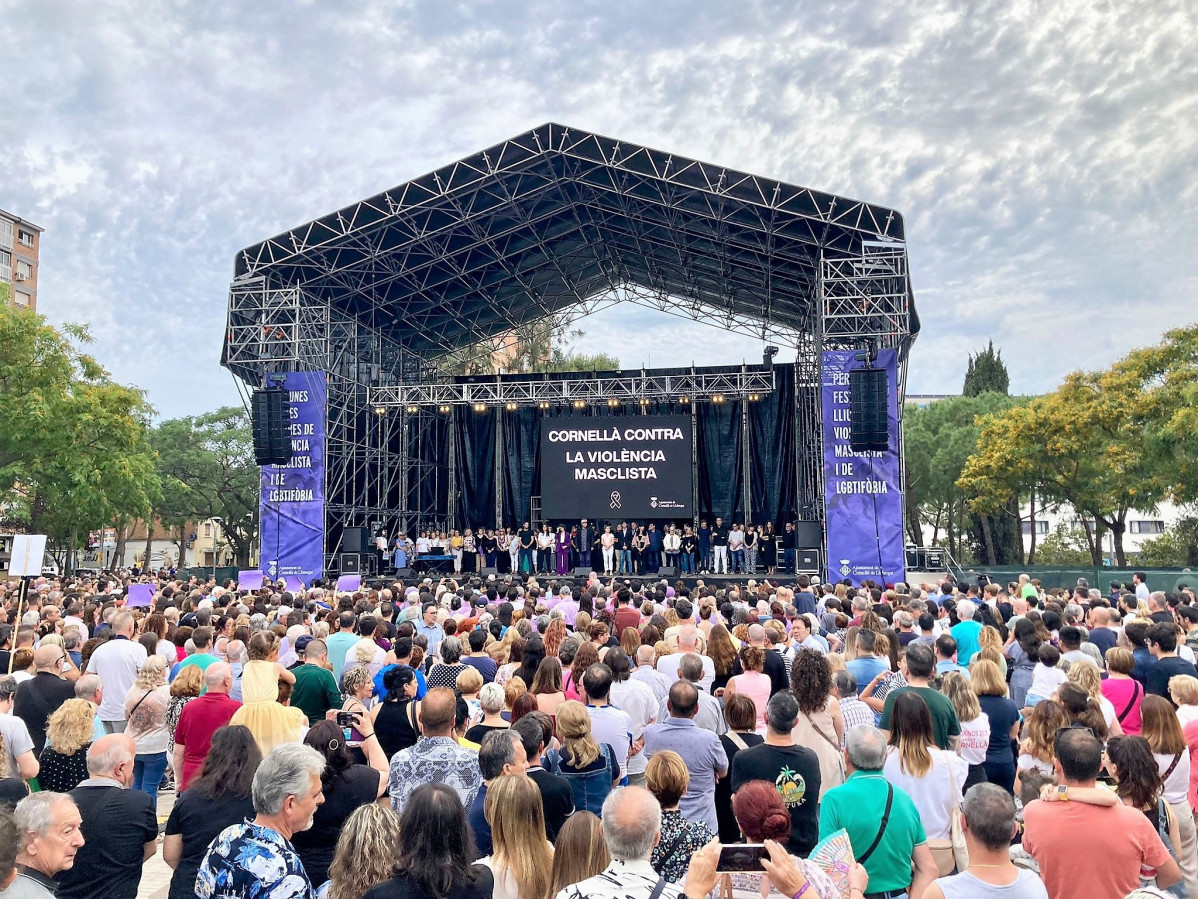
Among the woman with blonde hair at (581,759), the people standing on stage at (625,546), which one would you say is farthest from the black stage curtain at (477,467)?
the woman with blonde hair at (581,759)

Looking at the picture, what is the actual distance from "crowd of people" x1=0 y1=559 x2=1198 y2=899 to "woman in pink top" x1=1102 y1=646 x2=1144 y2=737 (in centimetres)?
2

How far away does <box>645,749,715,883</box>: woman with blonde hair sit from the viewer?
2.99 metres

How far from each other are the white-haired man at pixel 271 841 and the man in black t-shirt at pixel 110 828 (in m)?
0.78

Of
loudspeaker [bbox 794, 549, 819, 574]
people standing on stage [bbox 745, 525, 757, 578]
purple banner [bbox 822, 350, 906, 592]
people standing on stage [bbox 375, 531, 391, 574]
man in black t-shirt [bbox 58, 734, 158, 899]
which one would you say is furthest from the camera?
people standing on stage [bbox 375, 531, 391, 574]

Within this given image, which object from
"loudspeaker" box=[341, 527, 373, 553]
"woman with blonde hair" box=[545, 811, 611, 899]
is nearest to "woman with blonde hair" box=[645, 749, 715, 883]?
"woman with blonde hair" box=[545, 811, 611, 899]

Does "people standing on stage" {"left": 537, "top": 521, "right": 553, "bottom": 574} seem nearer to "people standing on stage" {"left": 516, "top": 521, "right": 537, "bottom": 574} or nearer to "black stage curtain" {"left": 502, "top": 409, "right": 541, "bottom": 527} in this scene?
"people standing on stage" {"left": 516, "top": 521, "right": 537, "bottom": 574}

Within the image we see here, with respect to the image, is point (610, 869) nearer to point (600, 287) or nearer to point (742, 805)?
point (742, 805)

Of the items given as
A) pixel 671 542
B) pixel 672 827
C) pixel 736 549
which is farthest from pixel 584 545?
pixel 672 827

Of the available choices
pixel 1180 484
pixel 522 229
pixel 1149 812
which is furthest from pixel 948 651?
pixel 1180 484

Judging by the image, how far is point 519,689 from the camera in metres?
4.75

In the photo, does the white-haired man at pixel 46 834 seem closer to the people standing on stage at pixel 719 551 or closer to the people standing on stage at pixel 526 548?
the people standing on stage at pixel 719 551

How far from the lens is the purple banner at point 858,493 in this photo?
18547mm

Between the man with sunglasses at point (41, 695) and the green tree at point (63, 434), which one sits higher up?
the green tree at point (63, 434)

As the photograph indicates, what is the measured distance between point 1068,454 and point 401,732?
92.0 feet
